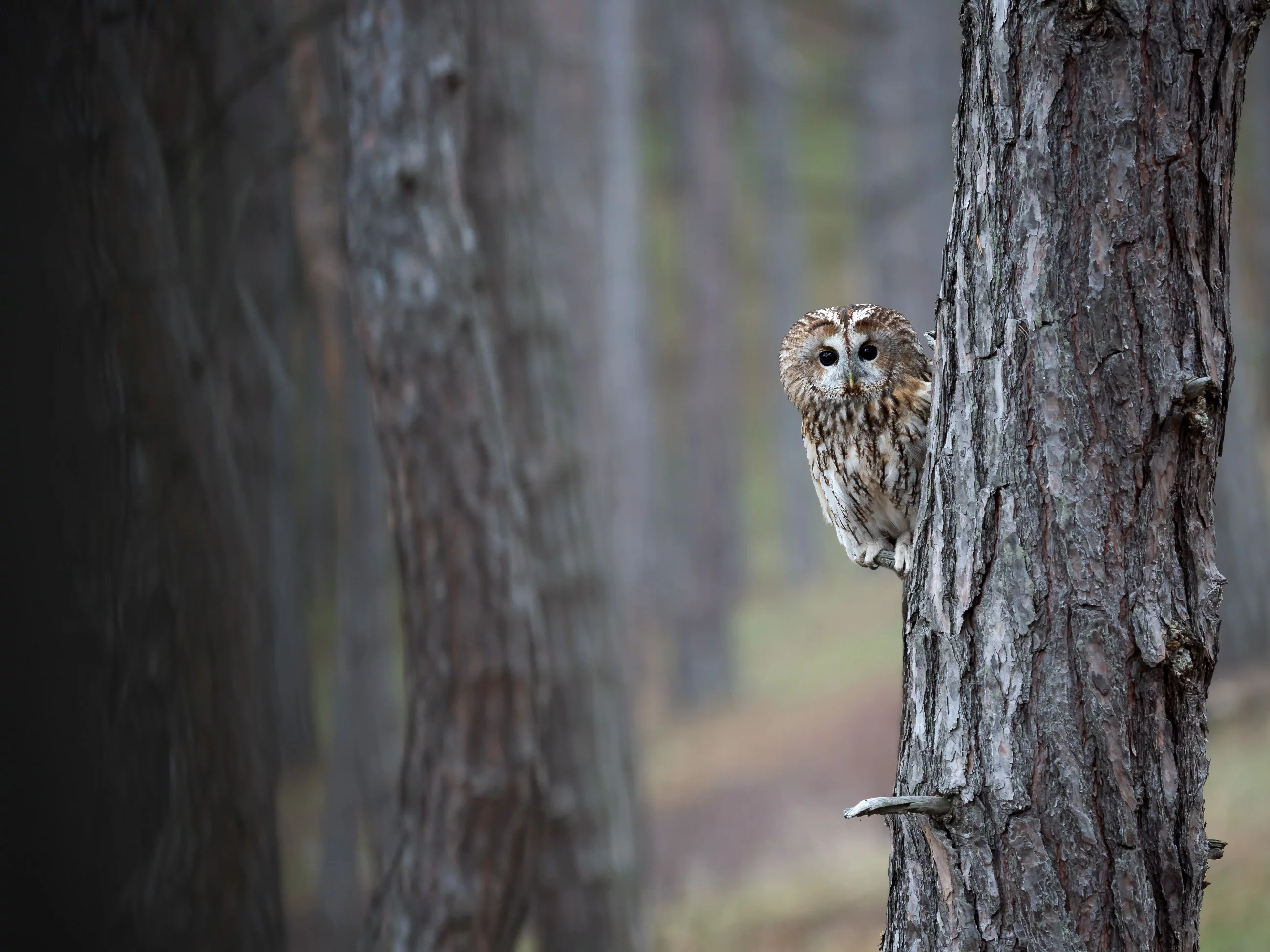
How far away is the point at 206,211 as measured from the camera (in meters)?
4.41

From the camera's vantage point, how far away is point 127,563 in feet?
9.11

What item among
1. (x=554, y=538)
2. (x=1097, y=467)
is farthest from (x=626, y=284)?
(x=1097, y=467)

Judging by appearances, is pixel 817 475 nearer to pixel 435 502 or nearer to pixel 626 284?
pixel 435 502

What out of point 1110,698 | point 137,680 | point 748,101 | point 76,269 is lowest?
point 1110,698

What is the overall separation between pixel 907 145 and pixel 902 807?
17.6 meters

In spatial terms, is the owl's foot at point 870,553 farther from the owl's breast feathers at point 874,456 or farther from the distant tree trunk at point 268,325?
the distant tree trunk at point 268,325

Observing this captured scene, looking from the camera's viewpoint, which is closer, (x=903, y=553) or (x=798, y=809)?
(x=903, y=553)

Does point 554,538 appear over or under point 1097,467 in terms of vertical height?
over

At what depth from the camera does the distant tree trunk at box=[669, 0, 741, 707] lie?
1295 centimetres

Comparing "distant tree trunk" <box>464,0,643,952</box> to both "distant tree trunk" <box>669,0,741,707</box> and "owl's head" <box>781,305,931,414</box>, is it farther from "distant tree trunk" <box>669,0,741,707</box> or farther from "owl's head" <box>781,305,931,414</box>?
"distant tree trunk" <box>669,0,741,707</box>

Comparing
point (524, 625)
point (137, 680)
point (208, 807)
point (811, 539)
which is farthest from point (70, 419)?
point (811, 539)

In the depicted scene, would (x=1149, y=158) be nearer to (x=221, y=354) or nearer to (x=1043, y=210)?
(x=1043, y=210)

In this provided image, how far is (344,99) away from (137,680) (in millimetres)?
2328

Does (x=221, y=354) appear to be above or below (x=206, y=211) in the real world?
below
